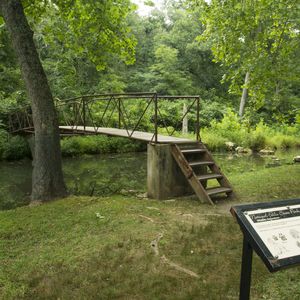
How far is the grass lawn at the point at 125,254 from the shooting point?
10.4 feet

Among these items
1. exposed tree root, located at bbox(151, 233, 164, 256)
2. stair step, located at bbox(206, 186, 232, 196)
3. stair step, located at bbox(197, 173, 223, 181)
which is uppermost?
exposed tree root, located at bbox(151, 233, 164, 256)

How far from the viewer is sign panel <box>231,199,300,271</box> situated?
6.87 feet

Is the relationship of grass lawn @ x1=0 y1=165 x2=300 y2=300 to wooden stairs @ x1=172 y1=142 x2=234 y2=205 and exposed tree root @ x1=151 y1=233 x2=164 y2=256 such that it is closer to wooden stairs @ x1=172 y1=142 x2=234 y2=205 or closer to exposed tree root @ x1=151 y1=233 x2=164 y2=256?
exposed tree root @ x1=151 y1=233 x2=164 y2=256

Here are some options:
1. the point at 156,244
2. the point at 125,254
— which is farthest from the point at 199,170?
the point at 125,254

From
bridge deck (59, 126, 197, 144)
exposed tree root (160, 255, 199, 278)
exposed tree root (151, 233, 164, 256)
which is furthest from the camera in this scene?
bridge deck (59, 126, 197, 144)

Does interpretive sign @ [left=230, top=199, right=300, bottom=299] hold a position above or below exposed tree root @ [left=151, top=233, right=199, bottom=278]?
above

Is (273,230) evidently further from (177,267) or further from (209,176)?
(209,176)

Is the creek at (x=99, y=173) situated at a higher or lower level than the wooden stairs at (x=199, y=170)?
lower

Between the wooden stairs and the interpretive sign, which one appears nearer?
the interpretive sign

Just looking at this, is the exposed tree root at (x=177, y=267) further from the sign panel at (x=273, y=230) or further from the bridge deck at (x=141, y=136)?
the bridge deck at (x=141, y=136)

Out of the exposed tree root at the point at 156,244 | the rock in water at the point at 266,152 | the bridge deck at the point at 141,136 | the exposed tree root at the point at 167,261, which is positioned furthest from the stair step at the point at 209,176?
the rock in water at the point at 266,152

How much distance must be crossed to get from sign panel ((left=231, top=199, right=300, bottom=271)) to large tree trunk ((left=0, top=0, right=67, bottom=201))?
478 cm

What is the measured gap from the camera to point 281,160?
14930mm

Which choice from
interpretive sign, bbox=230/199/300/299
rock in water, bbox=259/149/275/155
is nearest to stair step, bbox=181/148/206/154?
interpretive sign, bbox=230/199/300/299
